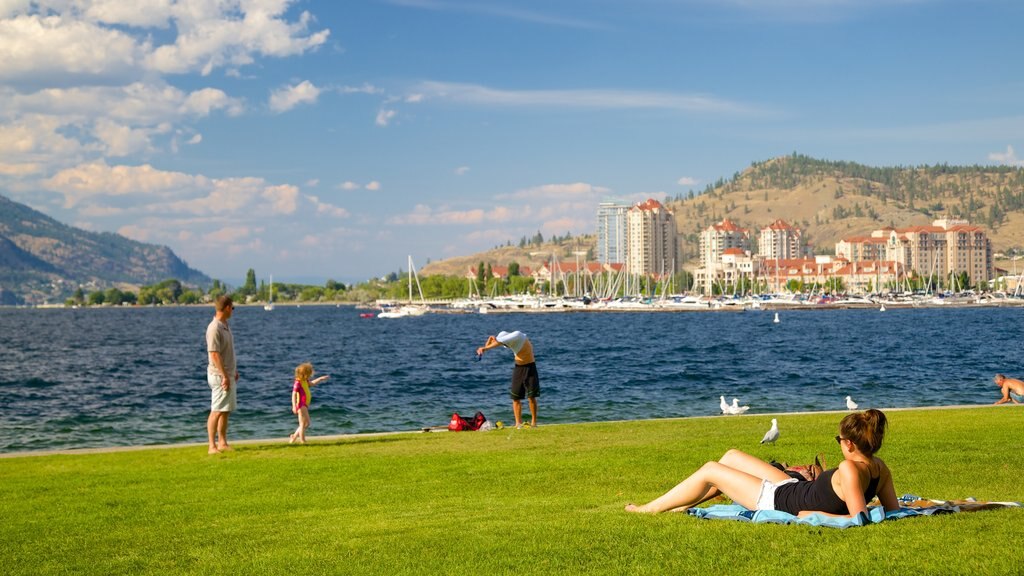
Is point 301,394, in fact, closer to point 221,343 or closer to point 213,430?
point 213,430

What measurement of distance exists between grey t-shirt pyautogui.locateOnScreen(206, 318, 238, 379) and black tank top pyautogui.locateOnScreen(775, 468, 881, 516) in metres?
9.62

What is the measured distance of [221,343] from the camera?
15.7m

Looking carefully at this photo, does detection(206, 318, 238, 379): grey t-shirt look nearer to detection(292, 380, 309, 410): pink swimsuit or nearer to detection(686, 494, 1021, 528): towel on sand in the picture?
detection(292, 380, 309, 410): pink swimsuit

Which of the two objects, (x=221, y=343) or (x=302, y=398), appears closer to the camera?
(x=221, y=343)

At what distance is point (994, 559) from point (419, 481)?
25.6ft

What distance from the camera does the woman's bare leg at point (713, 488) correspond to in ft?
30.2

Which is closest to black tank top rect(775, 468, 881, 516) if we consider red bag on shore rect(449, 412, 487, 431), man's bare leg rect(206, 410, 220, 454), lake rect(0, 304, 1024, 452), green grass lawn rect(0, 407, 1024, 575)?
green grass lawn rect(0, 407, 1024, 575)

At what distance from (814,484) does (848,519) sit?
1.42 ft

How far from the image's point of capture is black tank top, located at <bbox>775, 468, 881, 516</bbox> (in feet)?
28.5

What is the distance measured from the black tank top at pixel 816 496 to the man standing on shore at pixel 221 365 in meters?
9.47

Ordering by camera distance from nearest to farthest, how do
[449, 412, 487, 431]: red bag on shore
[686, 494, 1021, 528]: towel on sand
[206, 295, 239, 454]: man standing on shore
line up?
[686, 494, 1021, 528]: towel on sand, [206, 295, 239, 454]: man standing on shore, [449, 412, 487, 431]: red bag on shore

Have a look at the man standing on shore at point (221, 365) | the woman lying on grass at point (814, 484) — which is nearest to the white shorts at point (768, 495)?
the woman lying on grass at point (814, 484)

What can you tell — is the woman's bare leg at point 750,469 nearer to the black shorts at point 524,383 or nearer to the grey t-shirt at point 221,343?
the grey t-shirt at point 221,343

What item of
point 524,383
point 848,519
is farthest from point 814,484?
point 524,383
